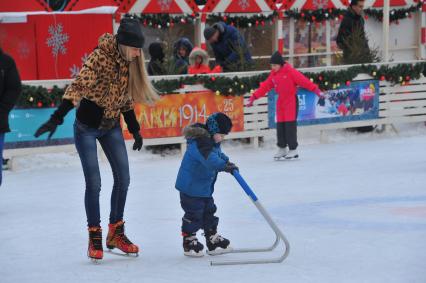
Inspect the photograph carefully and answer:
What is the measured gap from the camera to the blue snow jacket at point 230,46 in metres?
12.5

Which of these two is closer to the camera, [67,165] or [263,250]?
[263,250]

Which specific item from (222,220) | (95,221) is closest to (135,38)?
(95,221)

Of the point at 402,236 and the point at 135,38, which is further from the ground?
the point at 135,38

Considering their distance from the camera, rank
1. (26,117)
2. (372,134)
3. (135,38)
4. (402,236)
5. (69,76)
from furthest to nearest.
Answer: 1. (69,76)
2. (372,134)
3. (26,117)
4. (402,236)
5. (135,38)

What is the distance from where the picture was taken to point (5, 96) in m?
7.26

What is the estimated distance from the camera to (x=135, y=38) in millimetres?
5836

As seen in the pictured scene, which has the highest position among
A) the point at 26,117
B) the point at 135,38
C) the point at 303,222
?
the point at 135,38

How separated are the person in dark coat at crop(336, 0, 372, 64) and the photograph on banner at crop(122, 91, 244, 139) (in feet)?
7.39

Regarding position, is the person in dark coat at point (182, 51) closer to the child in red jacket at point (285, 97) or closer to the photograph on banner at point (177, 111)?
the photograph on banner at point (177, 111)

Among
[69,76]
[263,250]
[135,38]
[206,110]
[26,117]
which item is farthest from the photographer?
[69,76]

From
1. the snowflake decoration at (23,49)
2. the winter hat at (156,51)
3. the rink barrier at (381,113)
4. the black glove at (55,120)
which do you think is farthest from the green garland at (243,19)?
the black glove at (55,120)

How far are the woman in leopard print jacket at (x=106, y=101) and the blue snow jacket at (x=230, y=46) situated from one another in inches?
254

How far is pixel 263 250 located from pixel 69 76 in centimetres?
996

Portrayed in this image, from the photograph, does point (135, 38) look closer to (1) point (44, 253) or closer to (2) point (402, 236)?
(1) point (44, 253)
